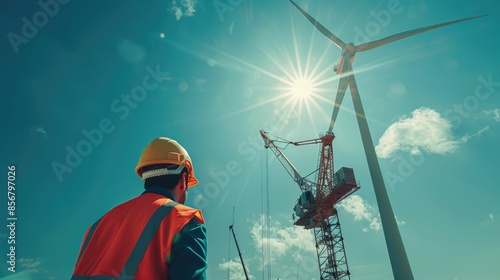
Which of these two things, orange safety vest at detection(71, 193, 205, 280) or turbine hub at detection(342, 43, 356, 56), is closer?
orange safety vest at detection(71, 193, 205, 280)

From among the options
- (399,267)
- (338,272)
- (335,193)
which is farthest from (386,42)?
(338,272)

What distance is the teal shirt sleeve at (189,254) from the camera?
2352 mm

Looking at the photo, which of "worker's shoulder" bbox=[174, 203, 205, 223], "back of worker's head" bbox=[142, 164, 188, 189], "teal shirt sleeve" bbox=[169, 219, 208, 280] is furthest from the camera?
"back of worker's head" bbox=[142, 164, 188, 189]

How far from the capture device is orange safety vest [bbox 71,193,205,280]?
7.92 feet

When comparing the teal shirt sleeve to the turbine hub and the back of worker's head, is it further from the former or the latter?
the turbine hub

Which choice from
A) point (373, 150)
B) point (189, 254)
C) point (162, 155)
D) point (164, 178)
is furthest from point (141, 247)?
point (373, 150)

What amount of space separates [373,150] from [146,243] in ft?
81.5

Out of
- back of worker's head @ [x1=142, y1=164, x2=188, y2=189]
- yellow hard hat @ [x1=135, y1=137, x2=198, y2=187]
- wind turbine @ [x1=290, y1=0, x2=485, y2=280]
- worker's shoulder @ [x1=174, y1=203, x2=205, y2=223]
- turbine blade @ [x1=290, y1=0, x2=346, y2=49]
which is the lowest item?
worker's shoulder @ [x1=174, y1=203, x2=205, y2=223]

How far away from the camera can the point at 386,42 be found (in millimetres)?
31594

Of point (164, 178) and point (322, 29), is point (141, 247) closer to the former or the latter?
point (164, 178)

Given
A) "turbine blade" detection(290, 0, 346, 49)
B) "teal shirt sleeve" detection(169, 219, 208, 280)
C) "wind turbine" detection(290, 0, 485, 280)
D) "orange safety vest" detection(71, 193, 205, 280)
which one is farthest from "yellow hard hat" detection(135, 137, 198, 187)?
"turbine blade" detection(290, 0, 346, 49)

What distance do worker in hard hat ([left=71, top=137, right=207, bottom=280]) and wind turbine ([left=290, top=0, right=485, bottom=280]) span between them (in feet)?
77.3

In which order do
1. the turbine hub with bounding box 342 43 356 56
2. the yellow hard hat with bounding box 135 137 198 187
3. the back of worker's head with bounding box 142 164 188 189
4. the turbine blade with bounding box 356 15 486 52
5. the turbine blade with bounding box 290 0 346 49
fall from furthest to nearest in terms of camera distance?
1. the turbine blade with bounding box 290 0 346 49
2. the turbine hub with bounding box 342 43 356 56
3. the turbine blade with bounding box 356 15 486 52
4. the yellow hard hat with bounding box 135 137 198 187
5. the back of worker's head with bounding box 142 164 188 189

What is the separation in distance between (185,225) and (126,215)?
29.7 inches
